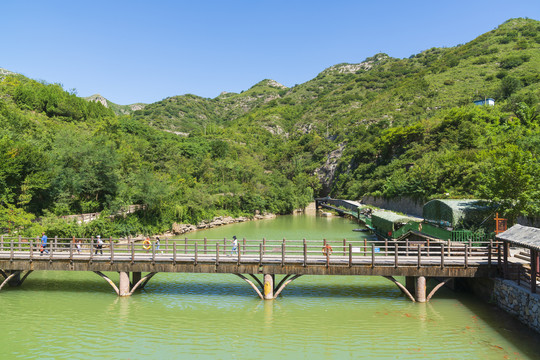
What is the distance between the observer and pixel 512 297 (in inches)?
638

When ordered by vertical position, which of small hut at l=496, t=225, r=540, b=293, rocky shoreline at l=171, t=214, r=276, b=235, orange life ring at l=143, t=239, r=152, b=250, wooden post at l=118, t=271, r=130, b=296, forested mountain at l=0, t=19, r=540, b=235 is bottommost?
rocky shoreline at l=171, t=214, r=276, b=235

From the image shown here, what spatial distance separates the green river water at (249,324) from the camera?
13.7m

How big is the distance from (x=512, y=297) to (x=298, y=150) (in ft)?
355

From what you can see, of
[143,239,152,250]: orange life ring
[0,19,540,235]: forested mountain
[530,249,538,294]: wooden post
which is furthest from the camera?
[0,19,540,235]: forested mountain

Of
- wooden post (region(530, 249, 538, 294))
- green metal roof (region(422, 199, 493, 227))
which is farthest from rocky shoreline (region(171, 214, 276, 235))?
wooden post (region(530, 249, 538, 294))

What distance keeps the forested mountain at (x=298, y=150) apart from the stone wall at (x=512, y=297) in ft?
26.6

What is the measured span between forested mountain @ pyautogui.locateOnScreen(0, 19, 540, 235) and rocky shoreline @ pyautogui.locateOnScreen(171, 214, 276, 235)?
1.31 meters

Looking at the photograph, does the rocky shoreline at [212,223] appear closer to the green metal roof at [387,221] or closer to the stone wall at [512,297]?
the green metal roof at [387,221]

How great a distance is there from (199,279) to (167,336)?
892 cm

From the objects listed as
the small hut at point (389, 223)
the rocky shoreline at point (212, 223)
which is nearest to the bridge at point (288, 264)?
the small hut at point (389, 223)

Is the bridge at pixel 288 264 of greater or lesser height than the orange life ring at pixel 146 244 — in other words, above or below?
below

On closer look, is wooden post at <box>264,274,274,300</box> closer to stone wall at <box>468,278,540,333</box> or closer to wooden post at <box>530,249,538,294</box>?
stone wall at <box>468,278,540,333</box>

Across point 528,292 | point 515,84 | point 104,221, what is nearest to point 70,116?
point 104,221

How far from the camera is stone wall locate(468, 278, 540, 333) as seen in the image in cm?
1424
